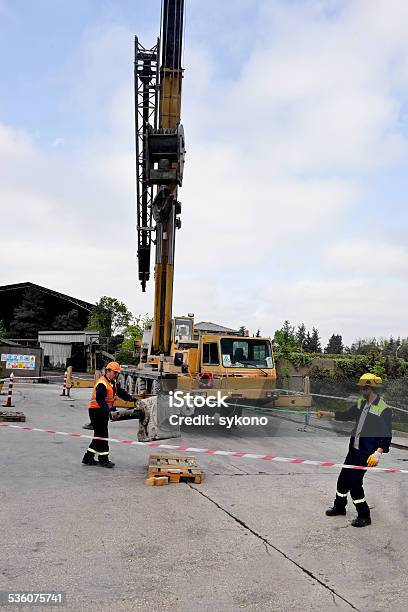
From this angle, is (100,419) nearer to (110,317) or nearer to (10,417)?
(10,417)

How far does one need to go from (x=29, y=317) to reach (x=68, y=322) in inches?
150

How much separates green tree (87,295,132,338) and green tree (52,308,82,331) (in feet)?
9.28

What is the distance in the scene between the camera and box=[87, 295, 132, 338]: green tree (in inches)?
2064

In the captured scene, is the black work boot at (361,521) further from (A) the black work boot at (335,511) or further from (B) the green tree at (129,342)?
(B) the green tree at (129,342)

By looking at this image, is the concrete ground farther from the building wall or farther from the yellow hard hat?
the building wall

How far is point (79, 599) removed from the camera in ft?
13.2

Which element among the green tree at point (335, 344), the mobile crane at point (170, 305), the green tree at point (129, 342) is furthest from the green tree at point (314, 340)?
the mobile crane at point (170, 305)

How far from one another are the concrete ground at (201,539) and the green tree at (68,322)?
47528 millimetres

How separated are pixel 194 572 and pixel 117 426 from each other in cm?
964

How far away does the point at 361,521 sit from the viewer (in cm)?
605

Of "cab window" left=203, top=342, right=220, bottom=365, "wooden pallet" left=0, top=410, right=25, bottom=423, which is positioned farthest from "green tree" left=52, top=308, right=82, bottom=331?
"cab window" left=203, top=342, right=220, bottom=365

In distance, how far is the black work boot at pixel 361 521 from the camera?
603cm

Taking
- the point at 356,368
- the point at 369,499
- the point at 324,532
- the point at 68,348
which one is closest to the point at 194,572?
the point at 324,532

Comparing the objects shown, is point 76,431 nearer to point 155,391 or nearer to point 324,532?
point 155,391
